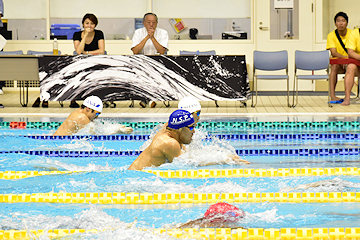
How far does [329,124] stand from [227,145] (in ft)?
6.43

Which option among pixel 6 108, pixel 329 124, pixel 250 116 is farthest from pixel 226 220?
pixel 6 108

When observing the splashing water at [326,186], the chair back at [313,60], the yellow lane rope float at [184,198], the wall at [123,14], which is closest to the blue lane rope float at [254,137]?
the splashing water at [326,186]

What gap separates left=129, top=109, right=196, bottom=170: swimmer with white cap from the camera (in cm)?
393

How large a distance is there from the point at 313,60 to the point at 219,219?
7.19 meters

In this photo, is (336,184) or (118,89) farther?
(118,89)

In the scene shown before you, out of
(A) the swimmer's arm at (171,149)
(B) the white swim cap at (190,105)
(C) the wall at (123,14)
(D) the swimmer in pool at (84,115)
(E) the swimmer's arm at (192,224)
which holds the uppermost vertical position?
(C) the wall at (123,14)

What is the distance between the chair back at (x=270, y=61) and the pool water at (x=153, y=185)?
3745 mm

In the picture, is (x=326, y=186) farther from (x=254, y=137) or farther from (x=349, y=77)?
(x=349, y=77)

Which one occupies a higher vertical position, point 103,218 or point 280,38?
point 280,38

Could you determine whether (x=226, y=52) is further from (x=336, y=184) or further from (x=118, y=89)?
(x=336, y=184)

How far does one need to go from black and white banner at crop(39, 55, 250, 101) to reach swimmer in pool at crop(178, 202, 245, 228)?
19.6ft

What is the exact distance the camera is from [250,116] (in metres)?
7.53

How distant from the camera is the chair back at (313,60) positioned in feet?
29.7

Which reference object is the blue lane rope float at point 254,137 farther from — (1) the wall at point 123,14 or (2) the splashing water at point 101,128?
(1) the wall at point 123,14
